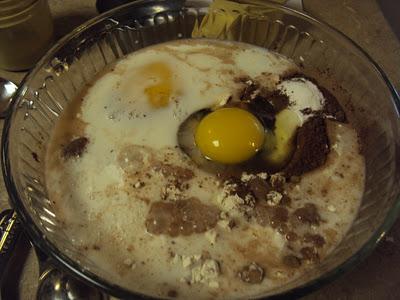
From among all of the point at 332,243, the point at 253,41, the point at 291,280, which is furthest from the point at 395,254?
the point at 253,41

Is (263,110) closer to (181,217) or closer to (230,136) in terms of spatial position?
(230,136)

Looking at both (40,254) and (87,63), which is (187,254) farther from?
(87,63)

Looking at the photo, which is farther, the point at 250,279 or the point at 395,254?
the point at 395,254

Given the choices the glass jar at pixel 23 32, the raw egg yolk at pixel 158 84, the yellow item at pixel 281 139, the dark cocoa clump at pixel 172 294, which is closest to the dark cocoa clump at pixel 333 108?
the yellow item at pixel 281 139

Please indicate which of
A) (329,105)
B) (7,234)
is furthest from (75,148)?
(329,105)

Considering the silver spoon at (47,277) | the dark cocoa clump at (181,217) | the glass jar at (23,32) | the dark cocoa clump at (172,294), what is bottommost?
the silver spoon at (47,277)

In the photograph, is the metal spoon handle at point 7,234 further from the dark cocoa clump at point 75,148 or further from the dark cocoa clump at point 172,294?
the dark cocoa clump at point 172,294
